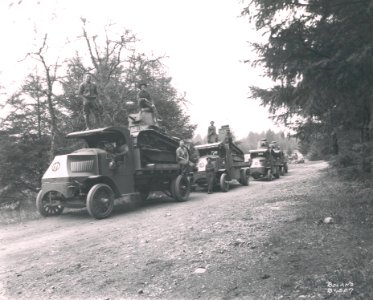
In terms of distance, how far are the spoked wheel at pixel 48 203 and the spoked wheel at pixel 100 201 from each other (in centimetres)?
116

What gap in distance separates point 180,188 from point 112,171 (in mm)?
3347

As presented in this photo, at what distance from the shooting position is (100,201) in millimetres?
10445

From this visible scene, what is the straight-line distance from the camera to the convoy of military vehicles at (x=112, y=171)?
34.1 feet

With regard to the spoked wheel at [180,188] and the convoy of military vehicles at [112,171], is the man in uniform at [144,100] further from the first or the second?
the spoked wheel at [180,188]

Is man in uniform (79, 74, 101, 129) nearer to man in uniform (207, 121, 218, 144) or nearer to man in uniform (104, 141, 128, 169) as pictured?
man in uniform (104, 141, 128, 169)

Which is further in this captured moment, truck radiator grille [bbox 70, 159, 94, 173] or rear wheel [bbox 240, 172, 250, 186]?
rear wheel [bbox 240, 172, 250, 186]

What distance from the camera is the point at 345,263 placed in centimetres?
480

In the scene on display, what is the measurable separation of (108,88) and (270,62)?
1296 cm

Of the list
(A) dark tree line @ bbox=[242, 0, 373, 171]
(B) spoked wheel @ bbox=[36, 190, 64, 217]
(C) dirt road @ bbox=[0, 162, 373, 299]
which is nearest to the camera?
(C) dirt road @ bbox=[0, 162, 373, 299]

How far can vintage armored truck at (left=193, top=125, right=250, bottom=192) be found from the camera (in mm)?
17344

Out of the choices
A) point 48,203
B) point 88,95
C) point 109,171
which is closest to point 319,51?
point 109,171

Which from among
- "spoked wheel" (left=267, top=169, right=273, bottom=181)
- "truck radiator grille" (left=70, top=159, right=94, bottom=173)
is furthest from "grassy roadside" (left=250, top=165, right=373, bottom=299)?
"spoked wheel" (left=267, top=169, right=273, bottom=181)

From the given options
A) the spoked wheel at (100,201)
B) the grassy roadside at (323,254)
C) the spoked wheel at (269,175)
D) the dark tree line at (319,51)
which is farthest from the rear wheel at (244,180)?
the dark tree line at (319,51)

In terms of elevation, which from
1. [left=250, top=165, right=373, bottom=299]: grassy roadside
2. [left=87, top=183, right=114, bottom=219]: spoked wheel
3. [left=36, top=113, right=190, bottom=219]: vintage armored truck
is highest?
[left=36, top=113, right=190, bottom=219]: vintage armored truck
